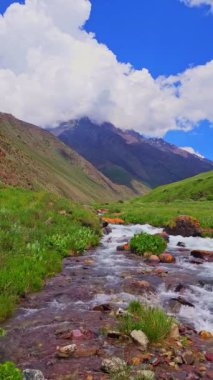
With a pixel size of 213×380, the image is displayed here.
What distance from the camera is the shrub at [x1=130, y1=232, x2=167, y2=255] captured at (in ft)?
80.4

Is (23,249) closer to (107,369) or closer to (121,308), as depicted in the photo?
(121,308)

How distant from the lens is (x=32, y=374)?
341 inches

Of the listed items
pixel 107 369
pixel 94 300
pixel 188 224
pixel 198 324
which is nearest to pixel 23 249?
pixel 94 300

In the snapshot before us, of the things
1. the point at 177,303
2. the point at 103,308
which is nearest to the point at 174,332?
the point at 103,308

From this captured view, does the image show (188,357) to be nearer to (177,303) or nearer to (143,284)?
(177,303)

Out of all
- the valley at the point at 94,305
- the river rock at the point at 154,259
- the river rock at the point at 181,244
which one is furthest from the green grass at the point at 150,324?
the river rock at the point at 181,244

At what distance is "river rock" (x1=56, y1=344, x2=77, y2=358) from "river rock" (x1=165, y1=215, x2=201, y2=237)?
25.4 metres

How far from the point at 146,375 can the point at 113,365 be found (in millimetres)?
853

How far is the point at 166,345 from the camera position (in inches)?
417

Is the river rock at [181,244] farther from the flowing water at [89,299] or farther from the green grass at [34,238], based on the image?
the flowing water at [89,299]

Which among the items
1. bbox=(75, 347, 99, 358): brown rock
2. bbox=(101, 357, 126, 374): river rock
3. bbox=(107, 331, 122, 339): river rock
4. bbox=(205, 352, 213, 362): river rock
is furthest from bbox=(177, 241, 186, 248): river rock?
bbox=(101, 357, 126, 374): river rock

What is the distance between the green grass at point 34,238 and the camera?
14798 millimetres

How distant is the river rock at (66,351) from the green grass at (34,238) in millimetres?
2689

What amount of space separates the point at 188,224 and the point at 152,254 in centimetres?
1192
